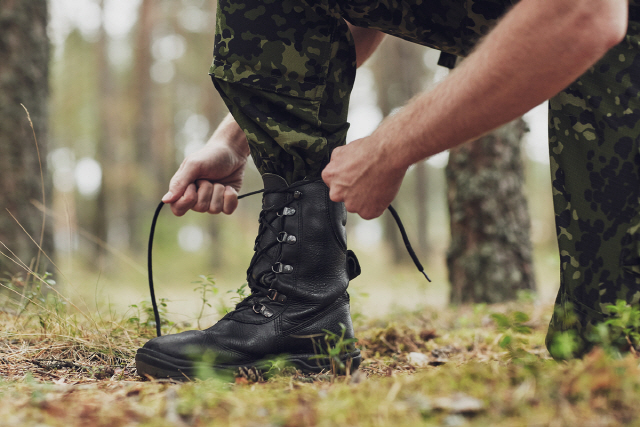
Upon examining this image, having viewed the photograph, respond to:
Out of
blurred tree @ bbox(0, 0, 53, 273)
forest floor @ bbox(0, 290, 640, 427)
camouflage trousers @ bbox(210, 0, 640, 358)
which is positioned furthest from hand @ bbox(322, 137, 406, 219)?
blurred tree @ bbox(0, 0, 53, 273)

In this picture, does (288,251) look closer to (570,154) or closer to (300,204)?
(300,204)

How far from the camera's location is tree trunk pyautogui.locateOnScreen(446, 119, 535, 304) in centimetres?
369

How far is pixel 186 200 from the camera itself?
178 cm

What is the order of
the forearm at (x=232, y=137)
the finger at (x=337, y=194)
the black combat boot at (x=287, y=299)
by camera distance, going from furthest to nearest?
the forearm at (x=232, y=137) → the black combat boot at (x=287, y=299) → the finger at (x=337, y=194)

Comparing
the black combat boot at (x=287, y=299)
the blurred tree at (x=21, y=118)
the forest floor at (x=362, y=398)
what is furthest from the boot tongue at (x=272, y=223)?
the blurred tree at (x=21, y=118)

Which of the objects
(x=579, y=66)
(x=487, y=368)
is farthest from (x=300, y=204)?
(x=579, y=66)

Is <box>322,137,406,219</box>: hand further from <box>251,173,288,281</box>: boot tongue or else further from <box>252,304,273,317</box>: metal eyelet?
<box>252,304,273,317</box>: metal eyelet

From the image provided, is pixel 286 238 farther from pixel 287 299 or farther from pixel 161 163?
pixel 161 163

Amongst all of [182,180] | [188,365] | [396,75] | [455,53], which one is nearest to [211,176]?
[182,180]

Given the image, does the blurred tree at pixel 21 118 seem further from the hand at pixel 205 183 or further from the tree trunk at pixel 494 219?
the tree trunk at pixel 494 219

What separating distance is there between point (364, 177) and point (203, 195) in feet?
2.43

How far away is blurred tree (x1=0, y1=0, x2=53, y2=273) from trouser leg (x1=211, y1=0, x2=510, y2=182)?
2.05 metres

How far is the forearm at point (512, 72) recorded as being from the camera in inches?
41.3

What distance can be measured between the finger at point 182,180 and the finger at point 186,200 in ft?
0.05
